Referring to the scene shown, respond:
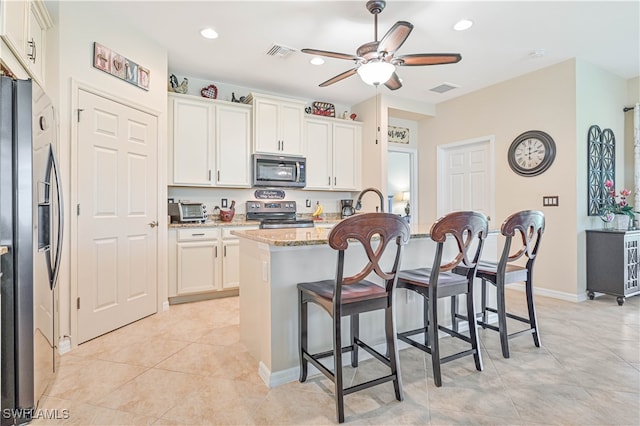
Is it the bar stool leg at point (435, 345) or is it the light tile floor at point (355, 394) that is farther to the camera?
the bar stool leg at point (435, 345)

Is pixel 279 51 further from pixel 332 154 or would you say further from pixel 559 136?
pixel 559 136

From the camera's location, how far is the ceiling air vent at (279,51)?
3.48 metres

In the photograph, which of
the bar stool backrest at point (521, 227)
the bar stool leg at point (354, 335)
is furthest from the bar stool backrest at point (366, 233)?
the bar stool backrest at point (521, 227)

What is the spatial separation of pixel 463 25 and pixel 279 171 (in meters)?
2.63

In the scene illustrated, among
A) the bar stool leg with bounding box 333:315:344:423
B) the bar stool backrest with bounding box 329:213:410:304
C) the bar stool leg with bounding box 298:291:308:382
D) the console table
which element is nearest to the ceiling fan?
the bar stool backrest with bounding box 329:213:410:304

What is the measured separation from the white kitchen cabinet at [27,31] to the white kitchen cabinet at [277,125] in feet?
7.21

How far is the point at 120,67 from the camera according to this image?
295cm

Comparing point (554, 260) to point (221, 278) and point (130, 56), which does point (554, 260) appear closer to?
point (221, 278)

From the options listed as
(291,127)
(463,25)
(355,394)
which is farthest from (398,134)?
(355,394)

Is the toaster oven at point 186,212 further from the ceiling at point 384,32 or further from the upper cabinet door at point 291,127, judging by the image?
the ceiling at point 384,32

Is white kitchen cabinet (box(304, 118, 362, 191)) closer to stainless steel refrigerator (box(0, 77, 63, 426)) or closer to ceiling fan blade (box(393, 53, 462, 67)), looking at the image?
ceiling fan blade (box(393, 53, 462, 67))

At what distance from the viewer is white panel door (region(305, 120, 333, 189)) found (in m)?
4.92

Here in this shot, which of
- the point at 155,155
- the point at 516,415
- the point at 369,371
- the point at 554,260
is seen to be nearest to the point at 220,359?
the point at 369,371

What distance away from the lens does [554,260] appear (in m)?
3.96
